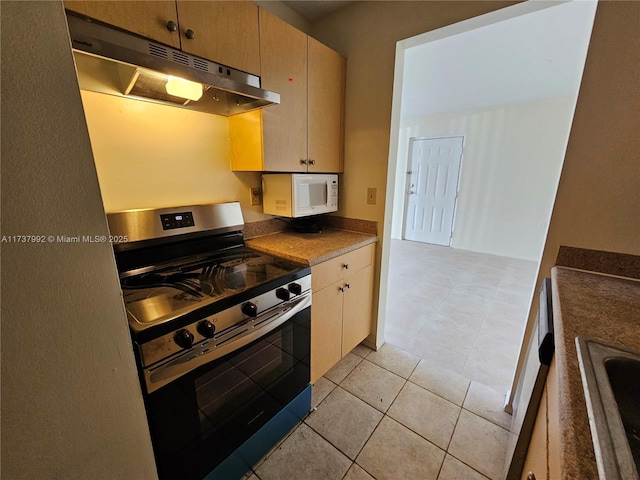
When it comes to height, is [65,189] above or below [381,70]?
below

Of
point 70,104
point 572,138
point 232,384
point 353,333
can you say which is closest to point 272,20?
point 70,104

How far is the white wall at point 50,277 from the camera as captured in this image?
40 cm

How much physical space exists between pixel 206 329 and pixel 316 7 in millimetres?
2042

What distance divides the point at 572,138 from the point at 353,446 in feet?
5.86

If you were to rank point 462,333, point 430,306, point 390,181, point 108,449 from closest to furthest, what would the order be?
point 108,449 < point 390,181 < point 462,333 < point 430,306

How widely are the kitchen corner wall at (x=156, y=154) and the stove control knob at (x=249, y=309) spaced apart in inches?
30.1

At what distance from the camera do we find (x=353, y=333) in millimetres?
1856

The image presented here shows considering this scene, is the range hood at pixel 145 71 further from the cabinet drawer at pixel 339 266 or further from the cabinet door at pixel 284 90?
the cabinet drawer at pixel 339 266

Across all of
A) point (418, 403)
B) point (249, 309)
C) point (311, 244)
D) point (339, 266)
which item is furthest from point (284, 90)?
point (418, 403)

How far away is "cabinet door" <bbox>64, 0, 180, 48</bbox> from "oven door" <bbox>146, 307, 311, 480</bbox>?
123cm

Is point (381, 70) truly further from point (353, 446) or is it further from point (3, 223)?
point (353, 446)

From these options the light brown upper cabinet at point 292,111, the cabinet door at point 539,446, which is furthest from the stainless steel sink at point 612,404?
the light brown upper cabinet at point 292,111

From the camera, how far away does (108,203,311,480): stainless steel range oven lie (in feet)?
2.85

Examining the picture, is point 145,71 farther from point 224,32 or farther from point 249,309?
point 249,309
